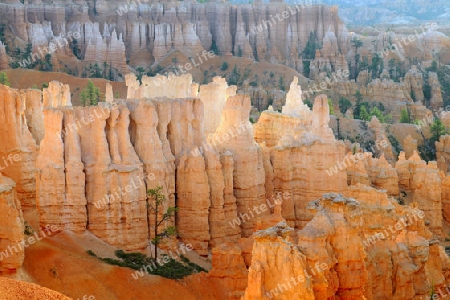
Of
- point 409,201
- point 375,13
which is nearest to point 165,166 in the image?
point 409,201

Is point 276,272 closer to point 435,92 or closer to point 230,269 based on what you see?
point 230,269

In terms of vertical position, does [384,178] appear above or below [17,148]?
below

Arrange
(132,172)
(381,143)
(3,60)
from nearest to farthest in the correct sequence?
(132,172) < (381,143) < (3,60)

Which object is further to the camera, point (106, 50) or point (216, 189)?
point (106, 50)

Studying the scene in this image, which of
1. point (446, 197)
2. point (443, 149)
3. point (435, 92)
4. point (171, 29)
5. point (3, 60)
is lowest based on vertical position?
point (435, 92)

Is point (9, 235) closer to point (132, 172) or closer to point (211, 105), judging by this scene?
point (132, 172)

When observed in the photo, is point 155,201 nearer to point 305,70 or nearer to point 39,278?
point 39,278

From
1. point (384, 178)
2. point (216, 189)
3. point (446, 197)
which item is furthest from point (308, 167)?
point (446, 197)

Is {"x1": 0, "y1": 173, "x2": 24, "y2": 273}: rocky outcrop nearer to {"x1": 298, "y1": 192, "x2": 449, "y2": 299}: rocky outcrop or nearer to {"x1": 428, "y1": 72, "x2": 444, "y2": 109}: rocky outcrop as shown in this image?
{"x1": 298, "y1": 192, "x2": 449, "y2": 299}: rocky outcrop

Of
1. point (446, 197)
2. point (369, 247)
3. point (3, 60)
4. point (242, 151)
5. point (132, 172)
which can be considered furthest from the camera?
point (3, 60)

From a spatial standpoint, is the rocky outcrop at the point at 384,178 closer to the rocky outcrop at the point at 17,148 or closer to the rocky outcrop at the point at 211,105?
the rocky outcrop at the point at 211,105

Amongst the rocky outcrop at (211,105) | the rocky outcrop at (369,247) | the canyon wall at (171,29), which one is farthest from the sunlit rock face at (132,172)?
the canyon wall at (171,29)
